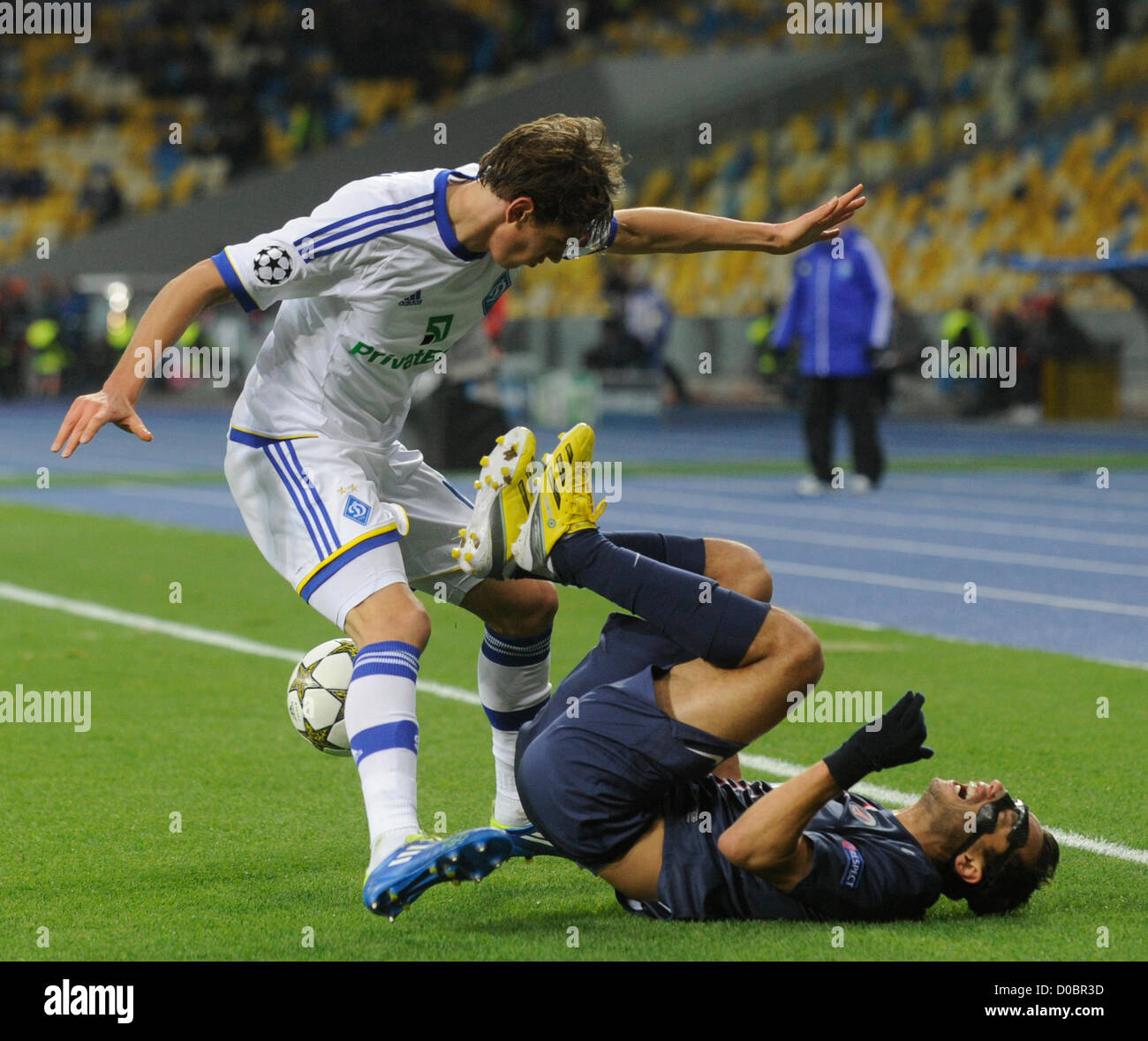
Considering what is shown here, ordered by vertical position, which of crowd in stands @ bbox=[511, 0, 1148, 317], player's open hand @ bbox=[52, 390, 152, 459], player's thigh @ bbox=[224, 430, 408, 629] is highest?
crowd in stands @ bbox=[511, 0, 1148, 317]

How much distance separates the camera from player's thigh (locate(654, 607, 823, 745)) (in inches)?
167

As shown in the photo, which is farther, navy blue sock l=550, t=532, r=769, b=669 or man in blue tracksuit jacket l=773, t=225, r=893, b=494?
man in blue tracksuit jacket l=773, t=225, r=893, b=494

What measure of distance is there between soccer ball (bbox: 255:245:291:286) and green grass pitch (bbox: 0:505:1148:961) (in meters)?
1.56

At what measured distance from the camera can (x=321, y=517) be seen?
15.3 feet

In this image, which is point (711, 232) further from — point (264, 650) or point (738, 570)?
point (264, 650)

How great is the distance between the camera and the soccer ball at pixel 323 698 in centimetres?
508

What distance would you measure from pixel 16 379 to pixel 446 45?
11.3 meters

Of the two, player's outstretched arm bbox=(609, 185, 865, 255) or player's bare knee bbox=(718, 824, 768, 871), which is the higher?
player's outstretched arm bbox=(609, 185, 865, 255)

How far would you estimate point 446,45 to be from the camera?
37531 mm

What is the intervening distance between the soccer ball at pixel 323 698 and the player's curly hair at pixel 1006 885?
166 cm
